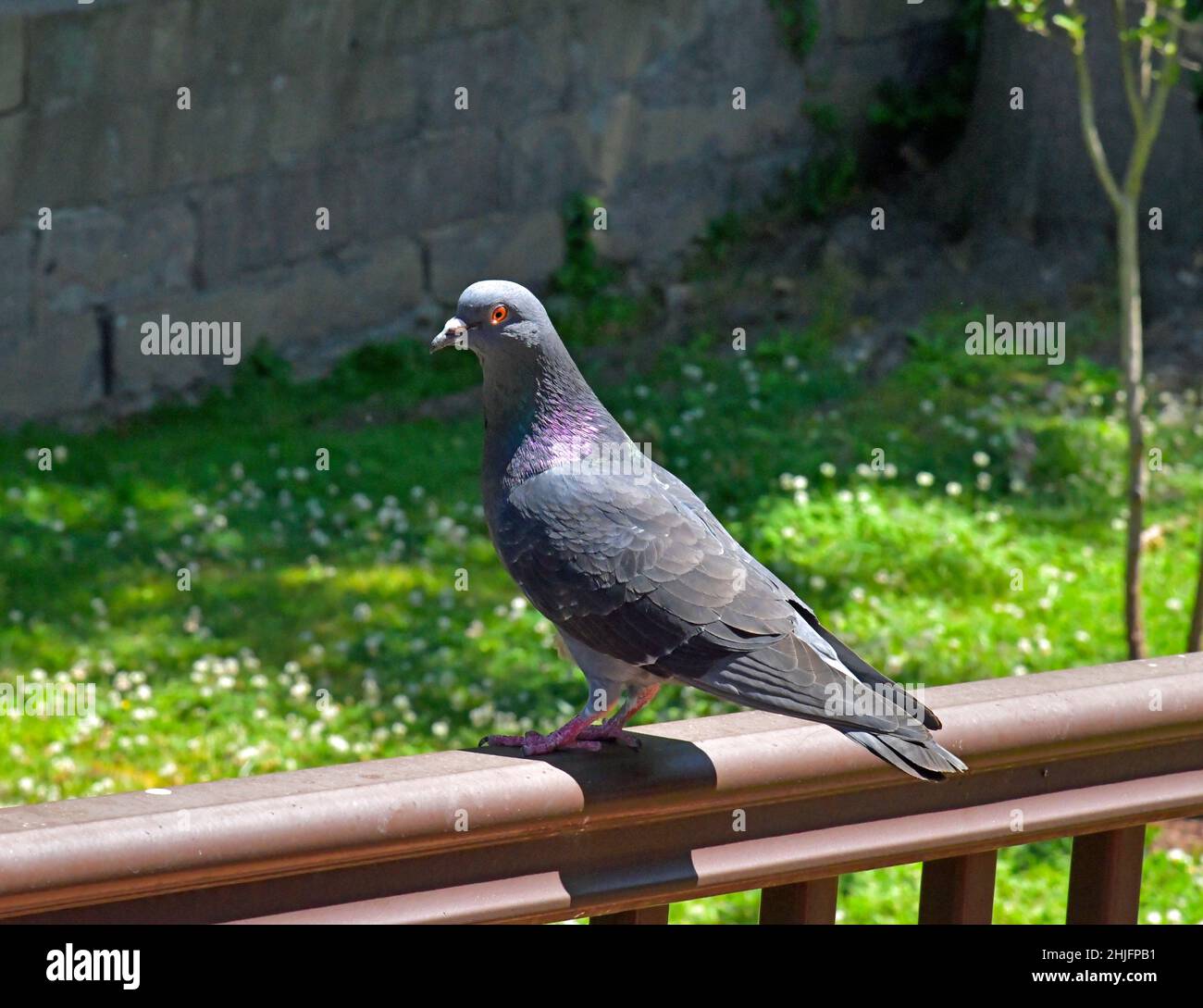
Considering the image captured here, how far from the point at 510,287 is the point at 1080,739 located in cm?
106

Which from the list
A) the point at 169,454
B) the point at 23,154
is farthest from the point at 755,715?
the point at 23,154

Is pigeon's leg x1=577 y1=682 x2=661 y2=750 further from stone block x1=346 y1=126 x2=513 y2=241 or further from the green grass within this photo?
stone block x1=346 y1=126 x2=513 y2=241

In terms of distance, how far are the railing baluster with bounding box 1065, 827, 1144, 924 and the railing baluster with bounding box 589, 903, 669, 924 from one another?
23.8 inches

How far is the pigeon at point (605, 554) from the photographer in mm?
2387

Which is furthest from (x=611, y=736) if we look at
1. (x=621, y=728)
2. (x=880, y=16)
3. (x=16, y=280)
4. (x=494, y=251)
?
(x=880, y=16)

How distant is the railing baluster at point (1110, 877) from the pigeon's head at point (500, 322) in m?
1.07

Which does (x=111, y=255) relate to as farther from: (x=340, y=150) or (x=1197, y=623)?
(x=1197, y=623)

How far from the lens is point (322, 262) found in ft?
26.0

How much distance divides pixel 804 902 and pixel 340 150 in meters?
6.34
